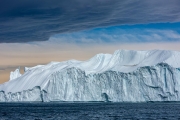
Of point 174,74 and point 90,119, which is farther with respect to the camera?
point 174,74

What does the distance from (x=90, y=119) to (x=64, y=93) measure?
47466 millimetres

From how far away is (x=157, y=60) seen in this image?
7912 centimetres

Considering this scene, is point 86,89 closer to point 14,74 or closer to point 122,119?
point 122,119

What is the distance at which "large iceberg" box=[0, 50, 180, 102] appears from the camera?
74875mm

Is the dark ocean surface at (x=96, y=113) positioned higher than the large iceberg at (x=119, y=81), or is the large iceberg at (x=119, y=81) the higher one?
the large iceberg at (x=119, y=81)

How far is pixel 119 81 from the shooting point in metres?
78.4

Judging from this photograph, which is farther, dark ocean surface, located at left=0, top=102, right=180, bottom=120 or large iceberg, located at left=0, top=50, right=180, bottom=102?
large iceberg, located at left=0, top=50, right=180, bottom=102

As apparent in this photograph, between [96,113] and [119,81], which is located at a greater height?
[119,81]

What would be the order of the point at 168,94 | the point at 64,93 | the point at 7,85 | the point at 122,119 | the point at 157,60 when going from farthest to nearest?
the point at 7,85 → the point at 64,93 → the point at 157,60 → the point at 168,94 → the point at 122,119

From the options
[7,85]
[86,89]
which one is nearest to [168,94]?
[86,89]

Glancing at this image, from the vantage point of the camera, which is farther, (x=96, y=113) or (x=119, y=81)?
(x=119, y=81)

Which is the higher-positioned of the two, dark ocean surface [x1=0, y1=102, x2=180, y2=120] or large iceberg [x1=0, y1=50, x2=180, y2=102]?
large iceberg [x1=0, y1=50, x2=180, y2=102]

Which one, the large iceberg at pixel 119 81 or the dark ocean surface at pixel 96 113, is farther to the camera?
the large iceberg at pixel 119 81

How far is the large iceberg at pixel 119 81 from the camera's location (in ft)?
246
